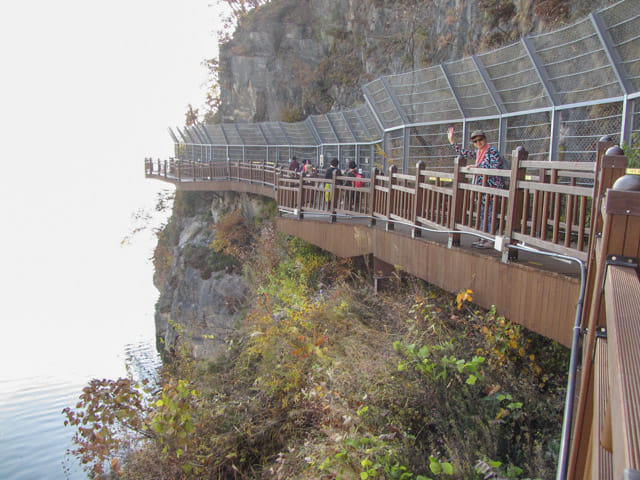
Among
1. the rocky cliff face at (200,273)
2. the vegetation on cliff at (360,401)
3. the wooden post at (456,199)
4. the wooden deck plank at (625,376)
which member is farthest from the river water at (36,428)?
the wooden deck plank at (625,376)

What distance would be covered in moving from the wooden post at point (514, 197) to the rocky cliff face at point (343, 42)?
28.9 ft

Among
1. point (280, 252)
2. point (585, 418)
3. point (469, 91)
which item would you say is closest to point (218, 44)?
point (280, 252)

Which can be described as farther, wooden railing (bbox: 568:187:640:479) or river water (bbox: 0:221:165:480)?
river water (bbox: 0:221:165:480)

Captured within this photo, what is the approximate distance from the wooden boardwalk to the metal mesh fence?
2.92 feet

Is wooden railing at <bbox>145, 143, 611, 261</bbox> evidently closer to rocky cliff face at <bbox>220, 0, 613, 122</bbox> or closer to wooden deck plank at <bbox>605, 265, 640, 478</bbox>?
wooden deck plank at <bbox>605, 265, 640, 478</bbox>

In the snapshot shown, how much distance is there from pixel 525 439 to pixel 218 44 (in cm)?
3729

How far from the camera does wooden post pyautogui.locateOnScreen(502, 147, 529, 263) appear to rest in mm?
5112

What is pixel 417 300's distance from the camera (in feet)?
24.0

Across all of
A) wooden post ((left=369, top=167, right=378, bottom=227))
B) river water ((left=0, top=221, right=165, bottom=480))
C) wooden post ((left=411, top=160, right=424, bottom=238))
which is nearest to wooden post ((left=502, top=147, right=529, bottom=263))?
wooden post ((left=411, top=160, right=424, bottom=238))

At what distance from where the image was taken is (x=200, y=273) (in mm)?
23562

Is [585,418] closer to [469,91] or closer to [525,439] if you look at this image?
[525,439]

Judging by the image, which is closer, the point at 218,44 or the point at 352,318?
the point at 352,318

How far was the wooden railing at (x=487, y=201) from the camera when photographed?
15.3 ft

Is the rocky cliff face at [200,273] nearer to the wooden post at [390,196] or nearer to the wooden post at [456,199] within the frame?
the wooden post at [390,196]
